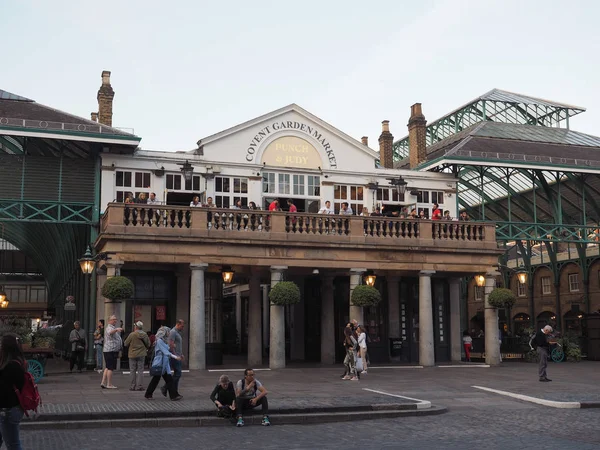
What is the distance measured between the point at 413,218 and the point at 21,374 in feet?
67.6

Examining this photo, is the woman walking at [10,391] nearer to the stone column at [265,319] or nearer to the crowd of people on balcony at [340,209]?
the crowd of people on balcony at [340,209]

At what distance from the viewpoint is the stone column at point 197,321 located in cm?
2453

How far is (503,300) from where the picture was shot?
27.6 m

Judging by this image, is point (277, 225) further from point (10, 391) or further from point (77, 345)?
point (10, 391)

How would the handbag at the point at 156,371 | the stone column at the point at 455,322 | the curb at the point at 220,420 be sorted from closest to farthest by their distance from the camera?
the curb at the point at 220,420 → the handbag at the point at 156,371 → the stone column at the point at 455,322

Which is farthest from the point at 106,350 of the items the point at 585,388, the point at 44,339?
the point at 585,388

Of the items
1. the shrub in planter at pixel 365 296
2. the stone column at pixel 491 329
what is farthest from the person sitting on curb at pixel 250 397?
the stone column at pixel 491 329

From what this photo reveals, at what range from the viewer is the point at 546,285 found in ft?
169

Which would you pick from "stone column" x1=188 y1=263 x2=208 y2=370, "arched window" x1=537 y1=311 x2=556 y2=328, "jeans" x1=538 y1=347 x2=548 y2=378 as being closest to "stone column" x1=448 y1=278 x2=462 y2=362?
"jeans" x1=538 y1=347 x2=548 y2=378

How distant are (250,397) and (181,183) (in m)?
15.6

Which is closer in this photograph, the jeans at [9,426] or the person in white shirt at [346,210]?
the jeans at [9,426]

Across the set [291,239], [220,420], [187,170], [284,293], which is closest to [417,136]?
[291,239]

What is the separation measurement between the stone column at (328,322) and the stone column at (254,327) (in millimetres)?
2591

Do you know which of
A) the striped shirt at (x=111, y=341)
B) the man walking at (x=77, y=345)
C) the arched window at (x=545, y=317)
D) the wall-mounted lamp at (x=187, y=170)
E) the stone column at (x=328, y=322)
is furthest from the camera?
the arched window at (x=545, y=317)
